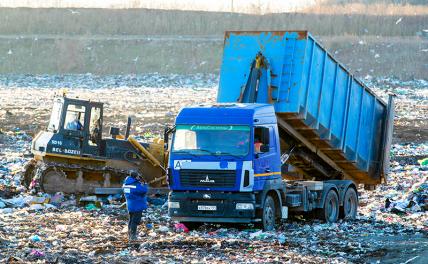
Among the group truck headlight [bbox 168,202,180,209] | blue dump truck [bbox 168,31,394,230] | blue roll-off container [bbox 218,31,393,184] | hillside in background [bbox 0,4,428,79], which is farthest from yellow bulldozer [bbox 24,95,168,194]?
hillside in background [bbox 0,4,428,79]

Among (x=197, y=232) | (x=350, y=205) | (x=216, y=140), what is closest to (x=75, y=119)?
(x=197, y=232)

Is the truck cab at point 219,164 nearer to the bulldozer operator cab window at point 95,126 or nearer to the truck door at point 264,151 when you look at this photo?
the truck door at point 264,151

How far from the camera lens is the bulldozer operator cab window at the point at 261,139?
16.2 metres

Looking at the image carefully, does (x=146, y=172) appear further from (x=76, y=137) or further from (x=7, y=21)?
(x=7, y=21)

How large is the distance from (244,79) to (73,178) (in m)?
4.71

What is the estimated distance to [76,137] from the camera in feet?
66.2

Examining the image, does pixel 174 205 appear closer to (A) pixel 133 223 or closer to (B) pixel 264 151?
(A) pixel 133 223

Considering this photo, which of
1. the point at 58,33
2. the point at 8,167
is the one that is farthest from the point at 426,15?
the point at 8,167

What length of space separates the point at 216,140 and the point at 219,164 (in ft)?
1.36

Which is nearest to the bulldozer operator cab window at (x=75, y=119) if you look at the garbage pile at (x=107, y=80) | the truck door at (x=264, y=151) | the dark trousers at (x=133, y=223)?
the truck door at (x=264, y=151)

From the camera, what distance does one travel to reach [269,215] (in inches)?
658

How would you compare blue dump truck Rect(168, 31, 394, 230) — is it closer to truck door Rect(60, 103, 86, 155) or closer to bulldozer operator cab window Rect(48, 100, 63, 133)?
truck door Rect(60, 103, 86, 155)

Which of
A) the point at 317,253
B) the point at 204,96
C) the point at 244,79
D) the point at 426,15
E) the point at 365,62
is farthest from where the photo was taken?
the point at 426,15

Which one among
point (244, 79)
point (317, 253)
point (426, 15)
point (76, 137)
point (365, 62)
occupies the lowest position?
point (317, 253)
